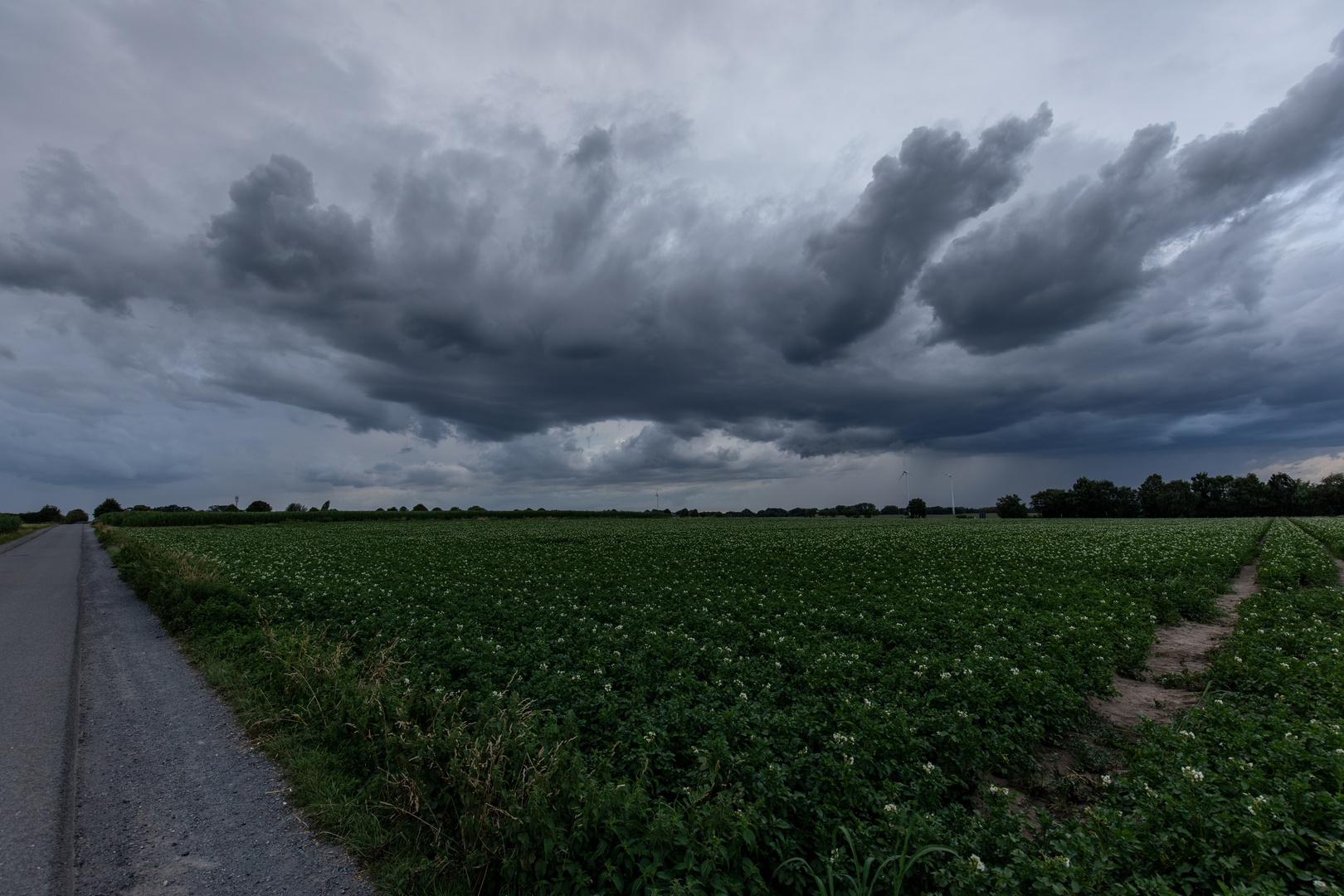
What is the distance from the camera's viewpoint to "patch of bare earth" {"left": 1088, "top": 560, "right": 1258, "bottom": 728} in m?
9.12

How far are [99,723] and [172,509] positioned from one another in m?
118

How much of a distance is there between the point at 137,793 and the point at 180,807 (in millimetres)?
803

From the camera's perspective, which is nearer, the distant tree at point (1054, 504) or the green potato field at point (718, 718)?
the green potato field at point (718, 718)

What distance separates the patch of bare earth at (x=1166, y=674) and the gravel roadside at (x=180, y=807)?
10.8 metres

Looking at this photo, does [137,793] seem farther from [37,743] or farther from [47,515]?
[47,515]

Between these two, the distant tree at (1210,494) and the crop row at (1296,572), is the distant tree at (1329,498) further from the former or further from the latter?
the crop row at (1296,572)

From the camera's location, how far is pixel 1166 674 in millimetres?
10641

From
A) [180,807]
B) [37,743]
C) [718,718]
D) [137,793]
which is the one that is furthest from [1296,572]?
[37,743]

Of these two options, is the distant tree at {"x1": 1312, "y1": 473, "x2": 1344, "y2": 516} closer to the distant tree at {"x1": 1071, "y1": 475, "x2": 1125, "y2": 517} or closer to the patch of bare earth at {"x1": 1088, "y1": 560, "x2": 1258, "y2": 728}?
the distant tree at {"x1": 1071, "y1": 475, "x2": 1125, "y2": 517}

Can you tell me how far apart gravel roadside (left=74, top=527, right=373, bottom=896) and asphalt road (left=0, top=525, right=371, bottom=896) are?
0.02 metres

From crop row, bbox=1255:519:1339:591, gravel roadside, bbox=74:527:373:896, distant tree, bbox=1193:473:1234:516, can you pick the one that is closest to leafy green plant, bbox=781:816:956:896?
gravel roadside, bbox=74:527:373:896

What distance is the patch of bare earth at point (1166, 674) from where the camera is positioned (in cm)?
912

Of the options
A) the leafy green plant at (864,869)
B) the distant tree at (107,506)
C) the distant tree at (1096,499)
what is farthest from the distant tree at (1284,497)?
the distant tree at (107,506)

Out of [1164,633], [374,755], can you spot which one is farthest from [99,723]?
[1164,633]
